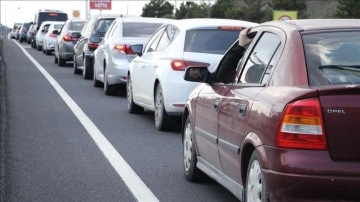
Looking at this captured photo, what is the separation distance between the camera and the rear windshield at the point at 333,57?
18.7 feet

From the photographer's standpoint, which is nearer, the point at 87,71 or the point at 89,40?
the point at 89,40

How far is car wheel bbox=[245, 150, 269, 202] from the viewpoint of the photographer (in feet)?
18.6

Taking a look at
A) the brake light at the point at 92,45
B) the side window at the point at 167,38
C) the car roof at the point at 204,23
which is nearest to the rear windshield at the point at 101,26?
the brake light at the point at 92,45

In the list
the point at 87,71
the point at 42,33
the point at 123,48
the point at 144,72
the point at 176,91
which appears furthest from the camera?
the point at 42,33

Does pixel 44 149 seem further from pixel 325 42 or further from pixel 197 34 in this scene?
pixel 325 42

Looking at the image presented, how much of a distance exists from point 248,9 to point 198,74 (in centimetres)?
5012

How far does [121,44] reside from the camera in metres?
16.8

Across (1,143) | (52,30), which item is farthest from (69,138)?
(52,30)

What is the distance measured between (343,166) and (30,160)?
5091 millimetres

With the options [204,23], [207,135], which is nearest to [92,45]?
[204,23]

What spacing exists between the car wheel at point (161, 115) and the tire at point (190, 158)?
335 centimetres

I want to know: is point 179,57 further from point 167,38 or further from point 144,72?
point 144,72

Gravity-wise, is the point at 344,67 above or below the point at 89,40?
above

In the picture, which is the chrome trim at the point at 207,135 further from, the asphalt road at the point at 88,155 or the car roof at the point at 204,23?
the car roof at the point at 204,23
